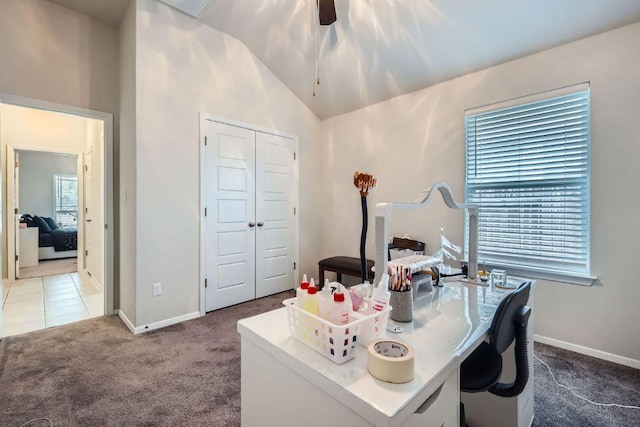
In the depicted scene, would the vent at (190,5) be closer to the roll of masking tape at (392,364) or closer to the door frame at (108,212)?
the door frame at (108,212)

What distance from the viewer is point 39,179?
6938mm

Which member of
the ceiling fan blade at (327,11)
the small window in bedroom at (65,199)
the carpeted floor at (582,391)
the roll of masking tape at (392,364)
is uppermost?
the ceiling fan blade at (327,11)

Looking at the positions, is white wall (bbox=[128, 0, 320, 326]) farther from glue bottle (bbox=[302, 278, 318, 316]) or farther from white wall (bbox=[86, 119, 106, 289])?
glue bottle (bbox=[302, 278, 318, 316])

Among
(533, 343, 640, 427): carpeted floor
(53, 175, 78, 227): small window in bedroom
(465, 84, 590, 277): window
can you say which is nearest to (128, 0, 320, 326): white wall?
(465, 84, 590, 277): window

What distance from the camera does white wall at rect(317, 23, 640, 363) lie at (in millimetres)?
2102

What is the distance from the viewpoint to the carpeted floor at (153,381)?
1.61m

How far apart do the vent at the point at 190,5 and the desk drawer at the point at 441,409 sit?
3342 mm

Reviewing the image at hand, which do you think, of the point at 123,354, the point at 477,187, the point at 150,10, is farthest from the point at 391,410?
the point at 150,10

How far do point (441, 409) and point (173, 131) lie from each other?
297 centimetres

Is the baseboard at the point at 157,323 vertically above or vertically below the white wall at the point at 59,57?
below

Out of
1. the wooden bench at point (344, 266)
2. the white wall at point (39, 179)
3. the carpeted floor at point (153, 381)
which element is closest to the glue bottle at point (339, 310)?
the carpeted floor at point (153, 381)

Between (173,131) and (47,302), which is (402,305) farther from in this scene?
(47,302)

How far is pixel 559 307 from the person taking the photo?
238 centimetres

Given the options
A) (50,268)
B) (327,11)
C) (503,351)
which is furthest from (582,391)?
(50,268)
